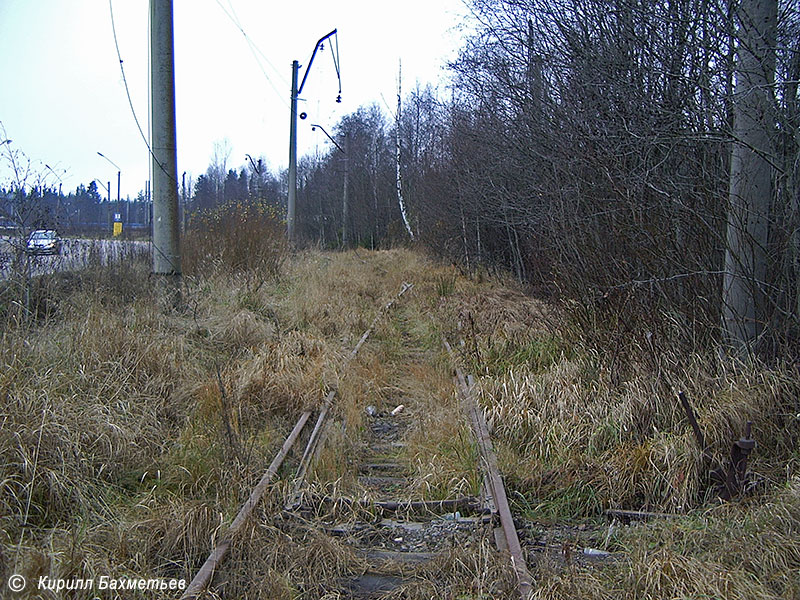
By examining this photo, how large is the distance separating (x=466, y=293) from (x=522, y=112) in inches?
164

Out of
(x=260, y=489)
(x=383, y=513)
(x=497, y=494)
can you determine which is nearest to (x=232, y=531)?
(x=260, y=489)

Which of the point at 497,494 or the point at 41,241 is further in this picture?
the point at 41,241

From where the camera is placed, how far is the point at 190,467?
14.2 ft

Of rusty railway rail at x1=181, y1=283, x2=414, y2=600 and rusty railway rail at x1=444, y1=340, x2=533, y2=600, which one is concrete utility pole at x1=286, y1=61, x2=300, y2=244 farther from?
rusty railway rail at x1=444, y1=340, x2=533, y2=600

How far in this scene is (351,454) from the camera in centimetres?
511

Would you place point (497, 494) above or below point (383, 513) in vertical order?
above

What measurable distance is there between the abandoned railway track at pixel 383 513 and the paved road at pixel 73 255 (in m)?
3.41

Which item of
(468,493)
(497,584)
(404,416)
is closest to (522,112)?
(404,416)

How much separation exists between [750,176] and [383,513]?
12.6 feet

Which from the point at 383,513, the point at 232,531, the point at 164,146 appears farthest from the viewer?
the point at 164,146
